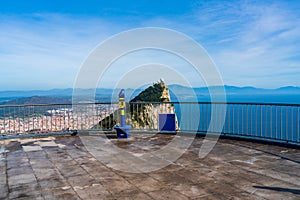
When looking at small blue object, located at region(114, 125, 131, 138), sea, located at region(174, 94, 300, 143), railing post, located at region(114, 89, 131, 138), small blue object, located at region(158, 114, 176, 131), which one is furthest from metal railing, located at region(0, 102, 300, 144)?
small blue object, located at region(114, 125, 131, 138)

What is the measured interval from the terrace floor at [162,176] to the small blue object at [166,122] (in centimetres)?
217

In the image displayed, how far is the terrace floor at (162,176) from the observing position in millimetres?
3582

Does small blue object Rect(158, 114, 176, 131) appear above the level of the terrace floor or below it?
above

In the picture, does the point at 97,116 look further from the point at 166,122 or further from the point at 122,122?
the point at 166,122

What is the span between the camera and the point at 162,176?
4332 millimetres

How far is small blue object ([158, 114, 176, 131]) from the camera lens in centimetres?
866

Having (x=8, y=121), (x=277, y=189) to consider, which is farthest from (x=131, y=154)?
(x=8, y=121)

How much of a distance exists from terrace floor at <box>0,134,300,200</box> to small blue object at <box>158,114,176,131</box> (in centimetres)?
217

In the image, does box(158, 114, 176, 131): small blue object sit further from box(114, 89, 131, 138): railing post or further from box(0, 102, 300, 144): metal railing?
box(114, 89, 131, 138): railing post

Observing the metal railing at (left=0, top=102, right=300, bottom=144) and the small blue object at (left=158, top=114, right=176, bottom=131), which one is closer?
the metal railing at (left=0, top=102, right=300, bottom=144)

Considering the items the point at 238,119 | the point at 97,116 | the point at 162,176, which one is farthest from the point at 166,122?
the point at 162,176

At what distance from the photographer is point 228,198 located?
11.1 ft

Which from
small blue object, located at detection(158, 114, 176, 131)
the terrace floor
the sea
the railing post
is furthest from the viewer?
small blue object, located at detection(158, 114, 176, 131)

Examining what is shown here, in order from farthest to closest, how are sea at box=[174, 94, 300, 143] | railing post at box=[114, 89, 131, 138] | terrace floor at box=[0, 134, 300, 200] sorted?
railing post at box=[114, 89, 131, 138] → sea at box=[174, 94, 300, 143] → terrace floor at box=[0, 134, 300, 200]
